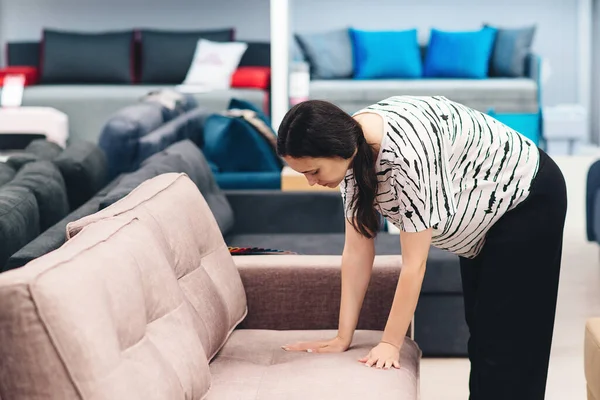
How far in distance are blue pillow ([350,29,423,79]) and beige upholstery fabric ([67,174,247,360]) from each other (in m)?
6.70

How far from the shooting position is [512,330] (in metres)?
2.41

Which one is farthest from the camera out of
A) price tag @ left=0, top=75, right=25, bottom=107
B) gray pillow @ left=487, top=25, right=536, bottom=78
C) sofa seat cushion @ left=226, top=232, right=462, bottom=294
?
gray pillow @ left=487, top=25, right=536, bottom=78

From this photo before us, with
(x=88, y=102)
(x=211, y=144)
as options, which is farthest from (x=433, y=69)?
(x=211, y=144)

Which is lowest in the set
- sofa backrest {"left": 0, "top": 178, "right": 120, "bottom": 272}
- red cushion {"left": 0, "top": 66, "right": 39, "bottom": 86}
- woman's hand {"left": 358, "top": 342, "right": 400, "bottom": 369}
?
woman's hand {"left": 358, "top": 342, "right": 400, "bottom": 369}

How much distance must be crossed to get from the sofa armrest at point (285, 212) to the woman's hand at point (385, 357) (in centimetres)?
187

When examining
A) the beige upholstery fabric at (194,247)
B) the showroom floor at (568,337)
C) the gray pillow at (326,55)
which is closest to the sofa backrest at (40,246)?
the beige upholstery fabric at (194,247)

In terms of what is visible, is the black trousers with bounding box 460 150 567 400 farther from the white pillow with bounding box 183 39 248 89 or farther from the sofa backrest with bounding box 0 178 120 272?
the white pillow with bounding box 183 39 248 89

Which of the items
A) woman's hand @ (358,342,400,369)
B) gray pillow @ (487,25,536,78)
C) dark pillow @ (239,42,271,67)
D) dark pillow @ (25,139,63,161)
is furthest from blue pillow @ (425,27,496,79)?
woman's hand @ (358,342,400,369)

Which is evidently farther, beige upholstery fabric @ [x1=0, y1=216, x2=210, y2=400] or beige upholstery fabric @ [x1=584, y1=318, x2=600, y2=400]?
beige upholstery fabric @ [x1=584, y1=318, x2=600, y2=400]

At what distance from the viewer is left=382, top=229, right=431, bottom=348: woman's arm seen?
2234 mm

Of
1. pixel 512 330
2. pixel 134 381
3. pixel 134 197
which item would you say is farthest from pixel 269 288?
pixel 134 381

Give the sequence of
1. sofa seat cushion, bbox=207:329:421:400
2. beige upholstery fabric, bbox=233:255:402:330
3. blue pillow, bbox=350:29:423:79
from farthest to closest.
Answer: blue pillow, bbox=350:29:423:79, beige upholstery fabric, bbox=233:255:402:330, sofa seat cushion, bbox=207:329:421:400

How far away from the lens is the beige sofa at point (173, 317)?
5.29 feet

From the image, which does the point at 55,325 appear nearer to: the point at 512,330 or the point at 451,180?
the point at 451,180
